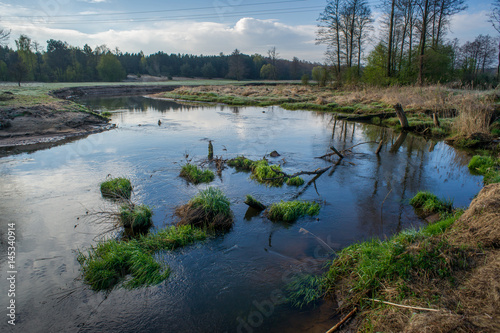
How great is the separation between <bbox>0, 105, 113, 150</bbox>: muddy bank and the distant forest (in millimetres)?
39129

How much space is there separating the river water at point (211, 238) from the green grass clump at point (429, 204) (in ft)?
0.86

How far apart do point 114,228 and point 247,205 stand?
328 cm

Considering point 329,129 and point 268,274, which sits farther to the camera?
point 329,129

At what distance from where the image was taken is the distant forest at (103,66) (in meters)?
63.6

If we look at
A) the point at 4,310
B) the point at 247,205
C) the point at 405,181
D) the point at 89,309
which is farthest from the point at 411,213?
the point at 4,310

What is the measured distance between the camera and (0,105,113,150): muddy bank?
14.8 meters

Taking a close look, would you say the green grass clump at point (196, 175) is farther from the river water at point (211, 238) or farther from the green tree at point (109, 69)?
the green tree at point (109, 69)

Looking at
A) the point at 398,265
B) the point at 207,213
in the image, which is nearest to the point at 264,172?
the point at 207,213

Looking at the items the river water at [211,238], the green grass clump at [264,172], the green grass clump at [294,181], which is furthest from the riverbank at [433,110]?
the green grass clump at [264,172]

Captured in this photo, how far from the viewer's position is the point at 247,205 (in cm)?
779

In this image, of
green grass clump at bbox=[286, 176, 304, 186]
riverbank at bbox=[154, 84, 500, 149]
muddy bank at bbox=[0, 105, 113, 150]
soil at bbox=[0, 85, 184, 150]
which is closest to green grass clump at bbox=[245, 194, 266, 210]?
green grass clump at bbox=[286, 176, 304, 186]

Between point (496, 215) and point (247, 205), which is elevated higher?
point (496, 215)

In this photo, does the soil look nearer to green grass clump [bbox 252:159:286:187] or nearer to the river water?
the river water

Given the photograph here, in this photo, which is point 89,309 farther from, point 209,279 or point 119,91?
point 119,91
